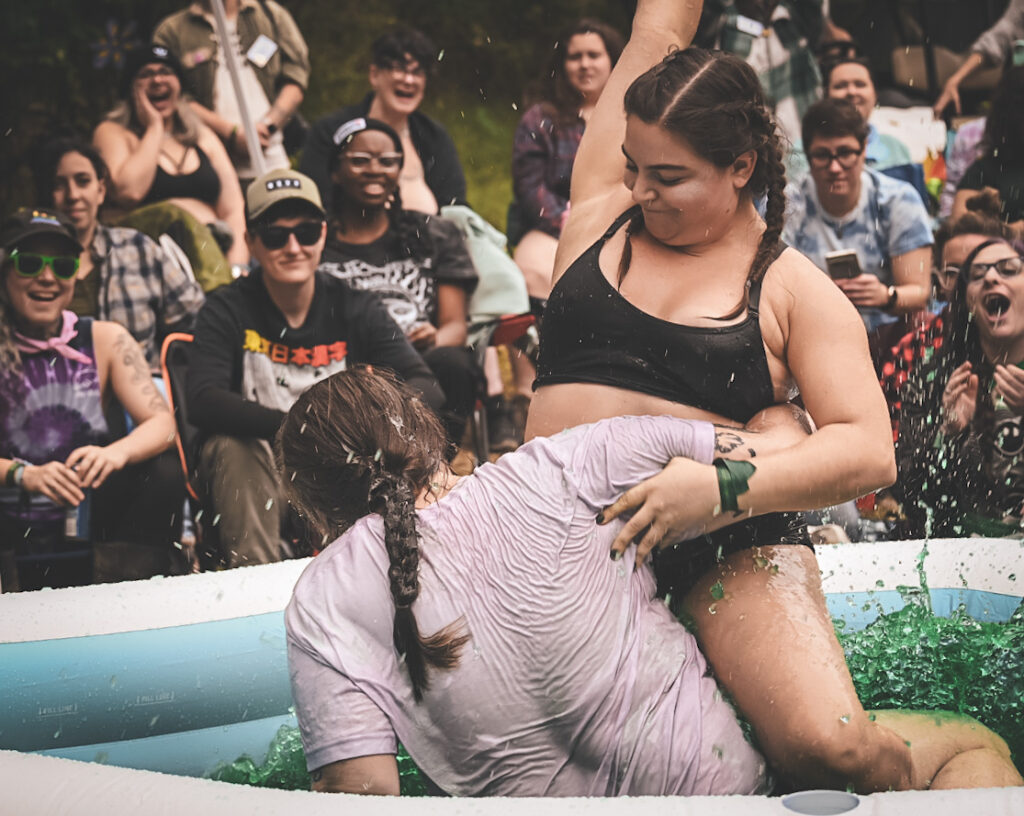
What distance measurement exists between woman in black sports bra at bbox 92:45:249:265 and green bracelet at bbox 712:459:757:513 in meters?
4.12

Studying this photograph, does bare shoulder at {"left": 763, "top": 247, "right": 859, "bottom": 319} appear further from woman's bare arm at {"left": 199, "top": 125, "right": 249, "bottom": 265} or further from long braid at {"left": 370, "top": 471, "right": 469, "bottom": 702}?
woman's bare arm at {"left": 199, "top": 125, "right": 249, "bottom": 265}

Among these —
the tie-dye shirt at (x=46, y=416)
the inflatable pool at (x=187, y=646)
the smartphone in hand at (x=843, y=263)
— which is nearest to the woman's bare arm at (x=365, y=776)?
the inflatable pool at (x=187, y=646)

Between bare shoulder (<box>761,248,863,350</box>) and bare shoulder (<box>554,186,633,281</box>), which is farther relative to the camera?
bare shoulder (<box>554,186,633,281</box>)

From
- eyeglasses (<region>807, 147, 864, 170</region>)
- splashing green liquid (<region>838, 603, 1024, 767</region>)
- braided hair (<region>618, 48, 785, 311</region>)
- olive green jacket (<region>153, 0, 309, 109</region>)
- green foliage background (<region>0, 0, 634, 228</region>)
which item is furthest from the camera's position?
green foliage background (<region>0, 0, 634, 228</region>)

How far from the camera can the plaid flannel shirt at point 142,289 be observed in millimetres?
4910

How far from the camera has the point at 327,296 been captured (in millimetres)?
4434

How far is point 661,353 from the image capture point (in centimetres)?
229

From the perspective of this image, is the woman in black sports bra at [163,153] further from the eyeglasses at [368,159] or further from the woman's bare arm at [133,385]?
the woman's bare arm at [133,385]

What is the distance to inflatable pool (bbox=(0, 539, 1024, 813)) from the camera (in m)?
3.02

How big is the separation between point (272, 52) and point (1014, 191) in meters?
3.62

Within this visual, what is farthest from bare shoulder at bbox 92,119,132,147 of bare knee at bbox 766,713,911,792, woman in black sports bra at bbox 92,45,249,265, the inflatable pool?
bare knee at bbox 766,713,911,792

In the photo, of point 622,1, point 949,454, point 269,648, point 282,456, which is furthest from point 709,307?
point 622,1

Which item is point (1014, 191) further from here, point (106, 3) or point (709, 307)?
point (106, 3)

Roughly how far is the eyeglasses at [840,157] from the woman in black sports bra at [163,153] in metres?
2.55
